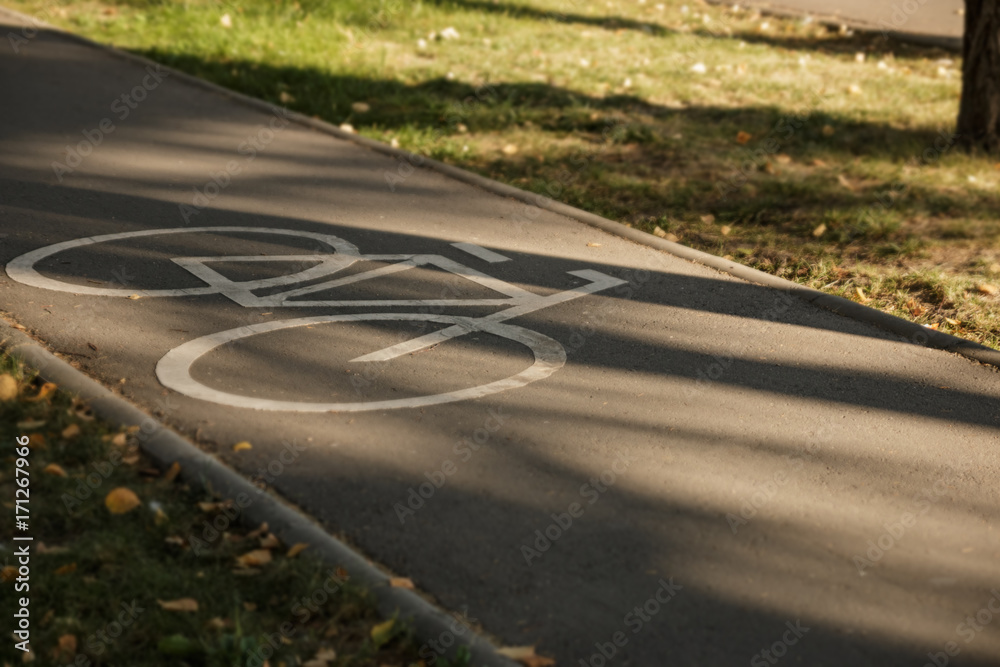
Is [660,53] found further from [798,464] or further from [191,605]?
[191,605]

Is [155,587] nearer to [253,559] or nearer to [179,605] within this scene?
[179,605]

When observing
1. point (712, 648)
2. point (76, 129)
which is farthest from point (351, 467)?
point (76, 129)

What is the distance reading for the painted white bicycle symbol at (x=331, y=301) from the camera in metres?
4.38

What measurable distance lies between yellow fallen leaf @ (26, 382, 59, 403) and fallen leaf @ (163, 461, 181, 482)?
77 cm

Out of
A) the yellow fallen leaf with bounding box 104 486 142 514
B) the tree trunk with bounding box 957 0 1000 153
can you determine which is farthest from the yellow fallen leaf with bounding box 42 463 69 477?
the tree trunk with bounding box 957 0 1000 153

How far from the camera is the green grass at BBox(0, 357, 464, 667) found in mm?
2801

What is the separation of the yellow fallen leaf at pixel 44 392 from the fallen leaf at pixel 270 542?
4.43ft

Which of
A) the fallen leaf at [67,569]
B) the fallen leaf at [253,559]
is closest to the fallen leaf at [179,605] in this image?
the fallen leaf at [253,559]

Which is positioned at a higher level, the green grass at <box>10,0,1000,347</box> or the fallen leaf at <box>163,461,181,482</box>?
the green grass at <box>10,0,1000,347</box>

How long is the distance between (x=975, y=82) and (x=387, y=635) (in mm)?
7846

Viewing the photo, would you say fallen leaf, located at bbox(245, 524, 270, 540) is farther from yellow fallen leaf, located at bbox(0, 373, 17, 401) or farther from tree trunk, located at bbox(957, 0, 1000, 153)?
tree trunk, located at bbox(957, 0, 1000, 153)

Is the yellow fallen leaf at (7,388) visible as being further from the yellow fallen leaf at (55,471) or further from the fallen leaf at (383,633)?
the fallen leaf at (383,633)

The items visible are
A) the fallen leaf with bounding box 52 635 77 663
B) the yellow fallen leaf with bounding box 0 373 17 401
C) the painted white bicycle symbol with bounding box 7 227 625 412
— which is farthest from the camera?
the painted white bicycle symbol with bounding box 7 227 625 412

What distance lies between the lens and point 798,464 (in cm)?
411
